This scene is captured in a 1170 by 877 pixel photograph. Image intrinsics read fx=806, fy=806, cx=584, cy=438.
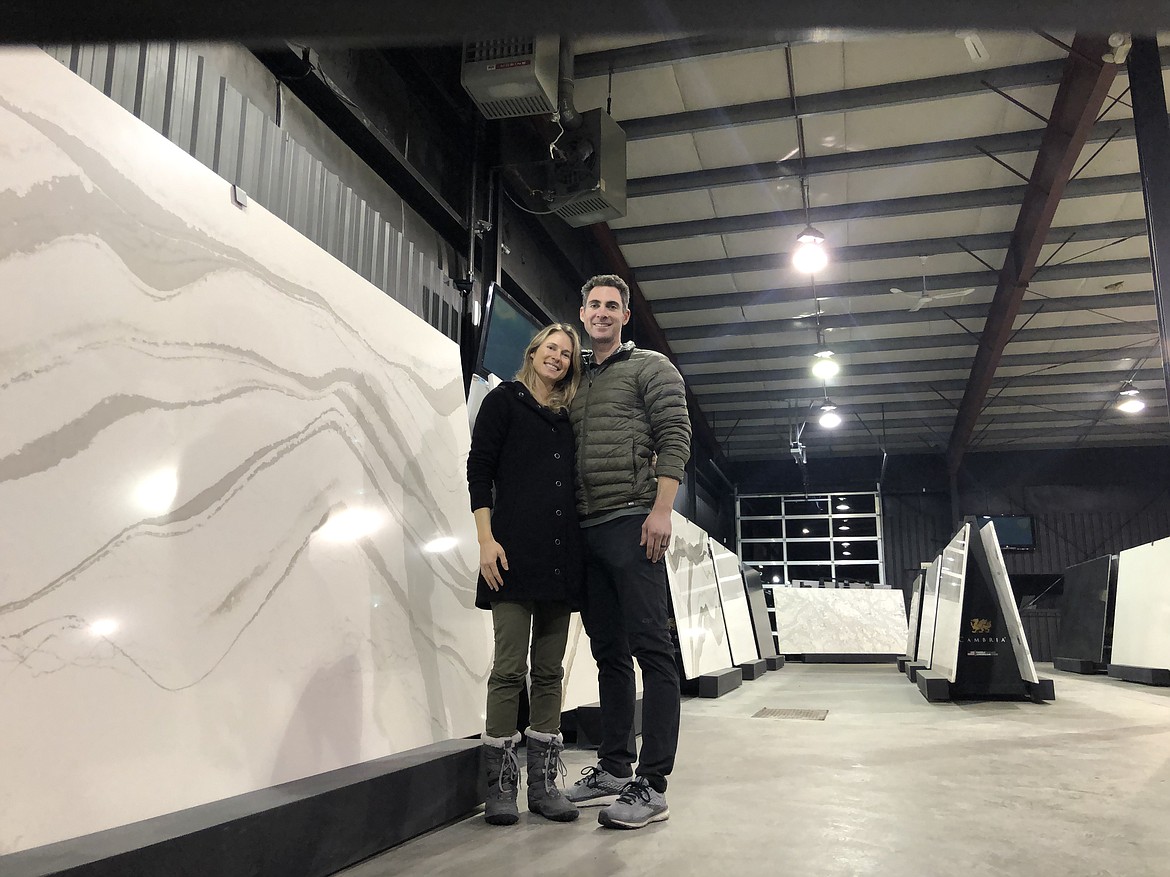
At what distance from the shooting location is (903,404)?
12477 mm

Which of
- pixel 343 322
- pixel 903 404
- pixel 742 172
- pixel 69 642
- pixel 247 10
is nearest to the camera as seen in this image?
pixel 247 10

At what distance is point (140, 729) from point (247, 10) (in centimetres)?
143

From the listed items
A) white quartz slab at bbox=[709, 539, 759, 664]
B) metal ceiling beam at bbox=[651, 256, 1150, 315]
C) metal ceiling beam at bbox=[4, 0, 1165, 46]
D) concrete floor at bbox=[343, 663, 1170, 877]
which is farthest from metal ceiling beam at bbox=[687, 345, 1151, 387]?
metal ceiling beam at bbox=[4, 0, 1165, 46]

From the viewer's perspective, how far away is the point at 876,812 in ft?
6.83

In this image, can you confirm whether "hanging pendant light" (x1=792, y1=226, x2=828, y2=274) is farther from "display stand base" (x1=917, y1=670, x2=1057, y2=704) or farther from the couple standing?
the couple standing

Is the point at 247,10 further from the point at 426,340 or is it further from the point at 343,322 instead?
the point at 426,340

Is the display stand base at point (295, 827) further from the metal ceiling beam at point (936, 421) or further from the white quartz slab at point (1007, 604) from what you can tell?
the metal ceiling beam at point (936, 421)

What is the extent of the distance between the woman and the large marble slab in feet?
0.97

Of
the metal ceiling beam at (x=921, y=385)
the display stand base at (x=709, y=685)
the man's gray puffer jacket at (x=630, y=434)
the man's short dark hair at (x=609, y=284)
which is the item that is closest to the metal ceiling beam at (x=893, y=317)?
the metal ceiling beam at (x=921, y=385)

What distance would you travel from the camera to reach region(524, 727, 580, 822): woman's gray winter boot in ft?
6.59

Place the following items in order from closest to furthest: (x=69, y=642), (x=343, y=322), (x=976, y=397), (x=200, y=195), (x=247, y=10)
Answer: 1. (x=247, y=10)
2. (x=69, y=642)
3. (x=200, y=195)
4. (x=343, y=322)
5. (x=976, y=397)

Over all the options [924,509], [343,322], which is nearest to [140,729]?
[343,322]

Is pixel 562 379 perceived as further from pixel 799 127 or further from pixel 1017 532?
pixel 1017 532

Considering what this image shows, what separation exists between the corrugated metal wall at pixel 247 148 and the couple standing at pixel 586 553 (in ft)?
4.17
